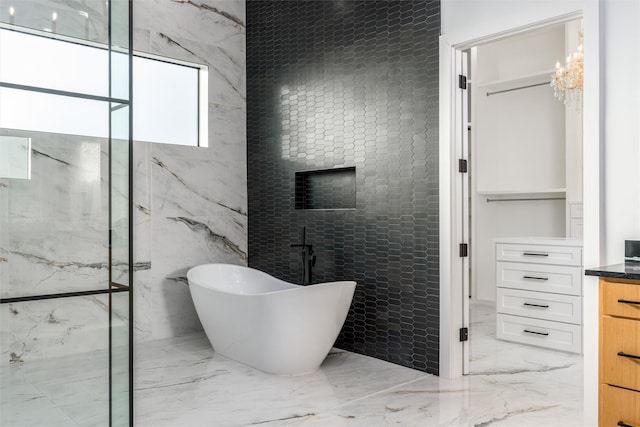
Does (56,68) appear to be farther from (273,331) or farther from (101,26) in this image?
(273,331)

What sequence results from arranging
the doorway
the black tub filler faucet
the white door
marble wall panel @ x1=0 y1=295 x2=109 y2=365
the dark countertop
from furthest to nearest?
1. the doorway
2. the black tub filler faucet
3. the white door
4. the dark countertop
5. marble wall panel @ x1=0 y1=295 x2=109 y2=365

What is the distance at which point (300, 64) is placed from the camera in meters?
4.35

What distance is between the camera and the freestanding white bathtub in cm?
316

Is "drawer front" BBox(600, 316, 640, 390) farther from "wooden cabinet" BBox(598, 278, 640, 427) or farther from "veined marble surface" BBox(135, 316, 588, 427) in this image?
"veined marble surface" BBox(135, 316, 588, 427)

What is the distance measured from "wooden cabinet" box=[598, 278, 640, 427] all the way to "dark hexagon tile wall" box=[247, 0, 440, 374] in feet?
4.03

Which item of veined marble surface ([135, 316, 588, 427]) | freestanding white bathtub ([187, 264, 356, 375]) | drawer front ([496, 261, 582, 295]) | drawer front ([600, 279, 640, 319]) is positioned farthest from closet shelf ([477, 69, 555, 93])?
drawer front ([600, 279, 640, 319])

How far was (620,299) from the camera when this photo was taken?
2113 mm

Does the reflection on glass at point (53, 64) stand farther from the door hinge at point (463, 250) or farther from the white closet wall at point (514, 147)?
the white closet wall at point (514, 147)

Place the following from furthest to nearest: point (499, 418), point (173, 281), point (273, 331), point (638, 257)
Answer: point (173, 281), point (273, 331), point (499, 418), point (638, 257)

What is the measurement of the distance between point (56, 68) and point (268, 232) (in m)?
3.19

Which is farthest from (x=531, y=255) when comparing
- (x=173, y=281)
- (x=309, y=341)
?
(x=173, y=281)

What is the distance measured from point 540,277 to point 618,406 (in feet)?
6.50

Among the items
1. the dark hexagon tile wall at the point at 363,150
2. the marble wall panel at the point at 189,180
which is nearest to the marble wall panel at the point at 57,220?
the dark hexagon tile wall at the point at 363,150

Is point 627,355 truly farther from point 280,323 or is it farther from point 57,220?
point 57,220
